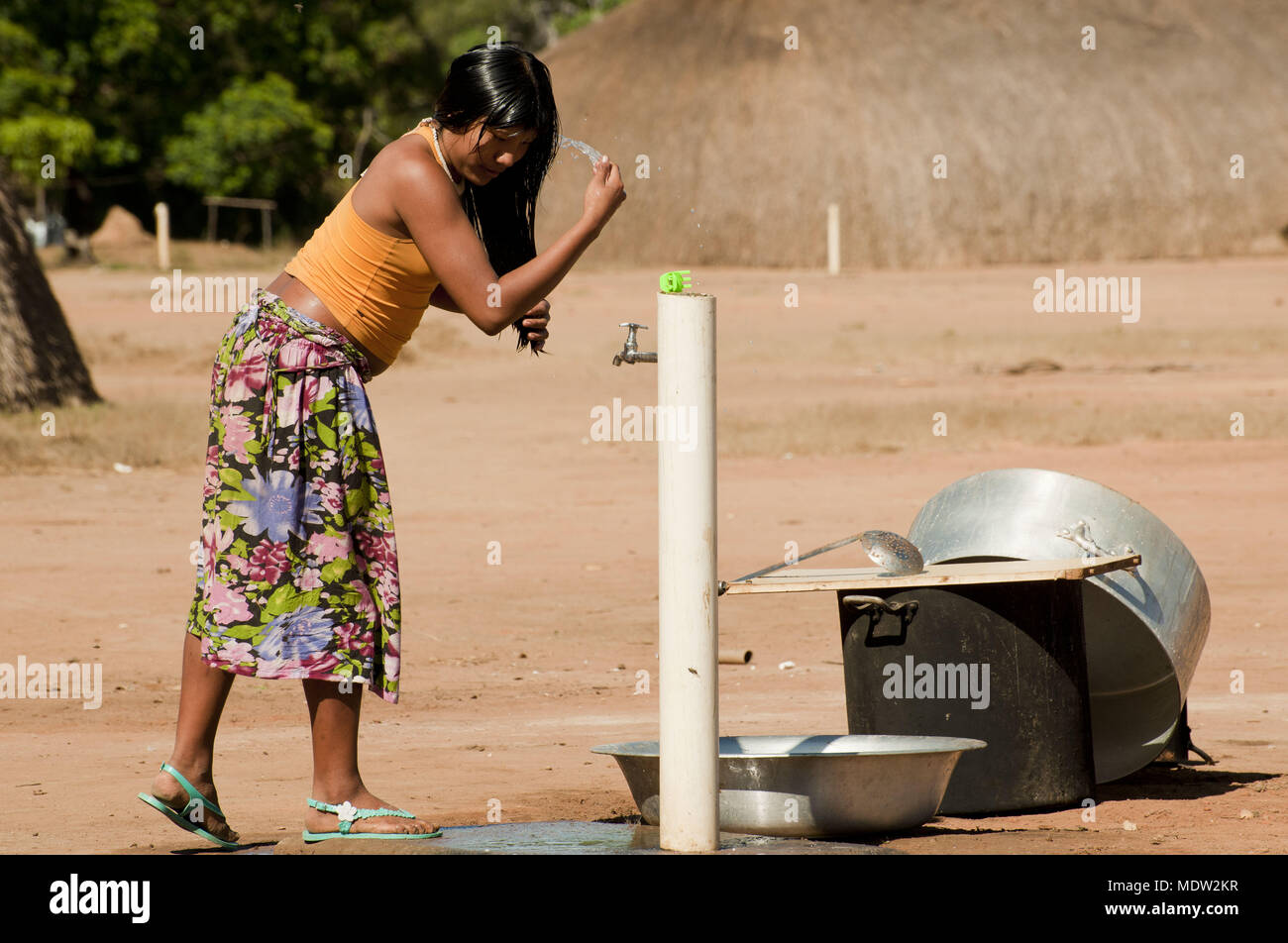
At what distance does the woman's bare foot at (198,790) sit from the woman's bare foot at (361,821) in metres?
0.22

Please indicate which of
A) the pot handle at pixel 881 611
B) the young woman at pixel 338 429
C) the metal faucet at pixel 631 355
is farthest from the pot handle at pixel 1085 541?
the young woman at pixel 338 429

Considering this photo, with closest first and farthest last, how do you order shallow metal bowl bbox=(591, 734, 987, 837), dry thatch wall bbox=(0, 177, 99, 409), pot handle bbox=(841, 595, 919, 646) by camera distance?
shallow metal bowl bbox=(591, 734, 987, 837), pot handle bbox=(841, 595, 919, 646), dry thatch wall bbox=(0, 177, 99, 409)

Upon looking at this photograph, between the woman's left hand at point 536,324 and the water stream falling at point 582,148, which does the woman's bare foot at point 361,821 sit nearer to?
the woman's left hand at point 536,324

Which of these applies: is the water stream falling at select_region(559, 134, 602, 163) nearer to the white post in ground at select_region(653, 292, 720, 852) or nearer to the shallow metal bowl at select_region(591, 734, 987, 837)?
the white post in ground at select_region(653, 292, 720, 852)

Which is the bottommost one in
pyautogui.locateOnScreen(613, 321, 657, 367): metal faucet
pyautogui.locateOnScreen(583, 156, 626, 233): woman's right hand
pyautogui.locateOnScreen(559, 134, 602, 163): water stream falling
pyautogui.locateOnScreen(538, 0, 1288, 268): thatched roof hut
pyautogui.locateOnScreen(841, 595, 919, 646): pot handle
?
pyautogui.locateOnScreen(841, 595, 919, 646): pot handle

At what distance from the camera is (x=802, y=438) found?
1209 cm

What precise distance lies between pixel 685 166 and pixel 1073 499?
25.0m

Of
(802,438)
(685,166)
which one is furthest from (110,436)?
(685,166)

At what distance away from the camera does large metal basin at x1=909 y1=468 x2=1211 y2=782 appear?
4551mm

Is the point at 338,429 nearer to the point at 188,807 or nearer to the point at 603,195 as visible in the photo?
the point at 603,195

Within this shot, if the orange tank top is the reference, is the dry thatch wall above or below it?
above

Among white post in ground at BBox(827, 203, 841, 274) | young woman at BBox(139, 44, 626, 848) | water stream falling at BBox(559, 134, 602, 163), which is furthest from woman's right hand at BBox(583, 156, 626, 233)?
white post in ground at BBox(827, 203, 841, 274)

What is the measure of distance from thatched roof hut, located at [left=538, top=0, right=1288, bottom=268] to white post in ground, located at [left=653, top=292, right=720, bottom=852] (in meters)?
24.5
